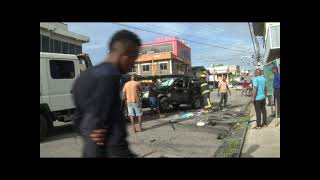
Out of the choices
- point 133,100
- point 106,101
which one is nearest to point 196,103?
point 133,100

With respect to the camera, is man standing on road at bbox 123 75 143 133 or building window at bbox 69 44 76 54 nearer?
man standing on road at bbox 123 75 143 133

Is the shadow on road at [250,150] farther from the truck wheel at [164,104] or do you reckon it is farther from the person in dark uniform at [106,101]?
the truck wheel at [164,104]

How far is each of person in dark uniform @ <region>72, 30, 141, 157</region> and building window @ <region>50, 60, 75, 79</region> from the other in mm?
7529

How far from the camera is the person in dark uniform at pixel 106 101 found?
2.32 metres

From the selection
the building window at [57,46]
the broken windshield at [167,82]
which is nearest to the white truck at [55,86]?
the broken windshield at [167,82]

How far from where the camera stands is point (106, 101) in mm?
2312

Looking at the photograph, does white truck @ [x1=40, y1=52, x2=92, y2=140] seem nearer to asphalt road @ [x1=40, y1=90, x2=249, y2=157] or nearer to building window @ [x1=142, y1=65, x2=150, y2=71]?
asphalt road @ [x1=40, y1=90, x2=249, y2=157]

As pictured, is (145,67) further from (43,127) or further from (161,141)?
(161,141)

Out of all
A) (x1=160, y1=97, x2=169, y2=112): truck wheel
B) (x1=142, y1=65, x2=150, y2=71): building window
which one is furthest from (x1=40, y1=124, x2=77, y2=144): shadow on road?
(x1=142, y1=65, x2=150, y2=71): building window

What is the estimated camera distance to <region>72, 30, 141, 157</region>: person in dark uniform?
232 cm
